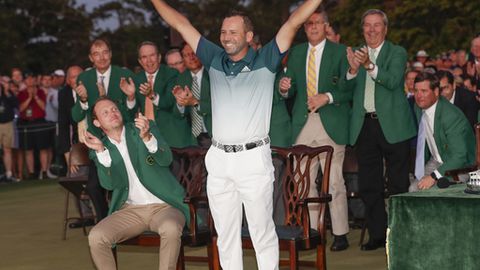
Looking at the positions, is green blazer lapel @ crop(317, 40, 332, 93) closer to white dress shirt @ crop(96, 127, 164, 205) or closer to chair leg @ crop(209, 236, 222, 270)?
white dress shirt @ crop(96, 127, 164, 205)

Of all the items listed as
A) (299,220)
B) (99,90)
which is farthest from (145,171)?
(99,90)

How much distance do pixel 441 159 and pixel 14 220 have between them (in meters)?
5.95

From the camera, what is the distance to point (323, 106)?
31.6ft

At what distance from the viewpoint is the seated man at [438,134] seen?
852 cm

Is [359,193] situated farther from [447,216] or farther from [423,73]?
[447,216]

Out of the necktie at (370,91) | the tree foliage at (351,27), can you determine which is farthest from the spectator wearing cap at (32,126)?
the tree foliage at (351,27)

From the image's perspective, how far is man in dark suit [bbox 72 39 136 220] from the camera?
10.5 metres

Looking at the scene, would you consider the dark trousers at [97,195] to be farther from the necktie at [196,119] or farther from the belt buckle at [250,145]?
the belt buckle at [250,145]

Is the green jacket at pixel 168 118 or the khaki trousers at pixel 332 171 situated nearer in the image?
the khaki trousers at pixel 332 171

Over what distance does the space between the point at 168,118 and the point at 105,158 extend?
2.73 meters

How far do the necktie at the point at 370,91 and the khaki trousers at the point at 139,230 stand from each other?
238 cm

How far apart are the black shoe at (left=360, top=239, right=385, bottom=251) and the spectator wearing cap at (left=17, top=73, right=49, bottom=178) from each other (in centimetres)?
1027

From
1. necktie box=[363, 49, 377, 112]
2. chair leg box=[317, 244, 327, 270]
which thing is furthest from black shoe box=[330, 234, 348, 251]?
chair leg box=[317, 244, 327, 270]

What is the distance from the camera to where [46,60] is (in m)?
47.9
